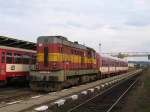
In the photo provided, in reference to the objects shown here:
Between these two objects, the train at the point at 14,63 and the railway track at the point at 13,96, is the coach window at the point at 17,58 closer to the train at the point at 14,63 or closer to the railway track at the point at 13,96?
the train at the point at 14,63

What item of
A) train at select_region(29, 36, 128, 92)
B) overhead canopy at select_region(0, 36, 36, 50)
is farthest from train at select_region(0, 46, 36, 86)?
train at select_region(29, 36, 128, 92)

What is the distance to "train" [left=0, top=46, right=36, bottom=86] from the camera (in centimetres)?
2405

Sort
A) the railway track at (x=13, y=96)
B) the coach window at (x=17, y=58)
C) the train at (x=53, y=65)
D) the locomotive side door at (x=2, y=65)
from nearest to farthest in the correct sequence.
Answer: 1. the railway track at (x=13, y=96)
2. the train at (x=53, y=65)
3. the locomotive side door at (x=2, y=65)
4. the coach window at (x=17, y=58)

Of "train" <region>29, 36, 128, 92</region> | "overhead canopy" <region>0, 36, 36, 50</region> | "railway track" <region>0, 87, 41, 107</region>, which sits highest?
"overhead canopy" <region>0, 36, 36, 50</region>

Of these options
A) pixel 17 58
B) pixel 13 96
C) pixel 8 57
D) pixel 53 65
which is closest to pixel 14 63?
pixel 17 58

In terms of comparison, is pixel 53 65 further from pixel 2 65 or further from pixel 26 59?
pixel 26 59

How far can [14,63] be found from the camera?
83.5 feet

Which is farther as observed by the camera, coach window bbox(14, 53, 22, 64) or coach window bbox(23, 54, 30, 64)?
coach window bbox(23, 54, 30, 64)

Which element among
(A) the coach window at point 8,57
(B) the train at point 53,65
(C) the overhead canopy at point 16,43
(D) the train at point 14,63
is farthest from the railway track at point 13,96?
(C) the overhead canopy at point 16,43

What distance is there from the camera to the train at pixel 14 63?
78.9 feet

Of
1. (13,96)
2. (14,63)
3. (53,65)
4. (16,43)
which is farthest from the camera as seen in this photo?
(16,43)

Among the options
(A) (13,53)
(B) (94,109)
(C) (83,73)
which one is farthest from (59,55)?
(B) (94,109)

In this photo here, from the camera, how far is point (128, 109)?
16.2m

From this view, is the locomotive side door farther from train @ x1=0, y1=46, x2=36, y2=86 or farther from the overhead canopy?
the overhead canopy
